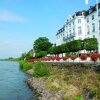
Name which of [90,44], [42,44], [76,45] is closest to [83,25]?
[76,45]

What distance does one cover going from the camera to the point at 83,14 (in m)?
84.8

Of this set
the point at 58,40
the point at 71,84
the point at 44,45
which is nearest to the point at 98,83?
the point at 71,84

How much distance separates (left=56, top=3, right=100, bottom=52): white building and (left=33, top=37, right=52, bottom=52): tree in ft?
95.4

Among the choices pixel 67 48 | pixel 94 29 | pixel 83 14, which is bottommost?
pixel 67 48

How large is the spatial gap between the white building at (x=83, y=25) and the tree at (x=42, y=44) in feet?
95.4

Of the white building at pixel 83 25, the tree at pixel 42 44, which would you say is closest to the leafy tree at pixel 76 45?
the white building at pixel 83 25

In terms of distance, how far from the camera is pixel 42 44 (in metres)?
130

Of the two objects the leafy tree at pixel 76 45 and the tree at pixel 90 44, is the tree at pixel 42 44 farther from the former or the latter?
the tree at pixel 90 44

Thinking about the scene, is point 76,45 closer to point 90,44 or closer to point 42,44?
point 90,44

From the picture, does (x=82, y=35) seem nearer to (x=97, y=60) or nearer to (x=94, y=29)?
(x=94, y=29)

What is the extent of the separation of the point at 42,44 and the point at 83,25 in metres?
47.9

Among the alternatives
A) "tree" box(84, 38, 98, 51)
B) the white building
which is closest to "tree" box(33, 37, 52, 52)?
the white building

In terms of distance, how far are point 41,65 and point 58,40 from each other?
7684 centimetres

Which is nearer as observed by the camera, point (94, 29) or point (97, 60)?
point (97, 60)
